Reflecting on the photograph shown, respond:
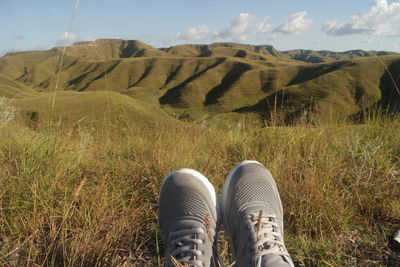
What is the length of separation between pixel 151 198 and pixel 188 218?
447 mm

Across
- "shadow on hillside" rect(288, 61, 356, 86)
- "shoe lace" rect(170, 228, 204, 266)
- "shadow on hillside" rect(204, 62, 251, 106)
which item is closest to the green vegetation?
"shoe lace" rect(170, 228, 204, 266)

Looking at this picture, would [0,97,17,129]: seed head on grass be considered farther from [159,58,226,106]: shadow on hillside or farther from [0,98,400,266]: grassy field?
[159,58,226,106]: shadow on hillside

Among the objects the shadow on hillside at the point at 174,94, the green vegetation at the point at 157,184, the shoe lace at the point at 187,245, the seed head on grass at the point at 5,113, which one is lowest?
the shadow on hillside at the point at 174,94

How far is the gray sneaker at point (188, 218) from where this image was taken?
1.60 meters

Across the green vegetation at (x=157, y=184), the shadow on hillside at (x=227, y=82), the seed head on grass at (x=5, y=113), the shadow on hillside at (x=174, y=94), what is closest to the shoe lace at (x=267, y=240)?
the green vegetation at (x=157, y=184)

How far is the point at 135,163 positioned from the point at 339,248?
5.14 feet

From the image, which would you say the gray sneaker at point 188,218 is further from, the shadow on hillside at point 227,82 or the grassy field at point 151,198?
the shadow on hillside at point 227,82

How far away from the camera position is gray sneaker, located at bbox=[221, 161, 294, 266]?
156 cm

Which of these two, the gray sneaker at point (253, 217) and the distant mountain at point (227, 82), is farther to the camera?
the distant mountain at point (227, 82)

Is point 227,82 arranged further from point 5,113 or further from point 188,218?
point 188,218

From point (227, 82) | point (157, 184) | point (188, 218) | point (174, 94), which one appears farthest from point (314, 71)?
point (188, 218)

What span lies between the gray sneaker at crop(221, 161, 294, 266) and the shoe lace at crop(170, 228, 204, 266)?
22 cm

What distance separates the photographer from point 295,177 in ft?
7.14

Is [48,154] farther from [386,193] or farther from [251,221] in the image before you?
[386,193]
